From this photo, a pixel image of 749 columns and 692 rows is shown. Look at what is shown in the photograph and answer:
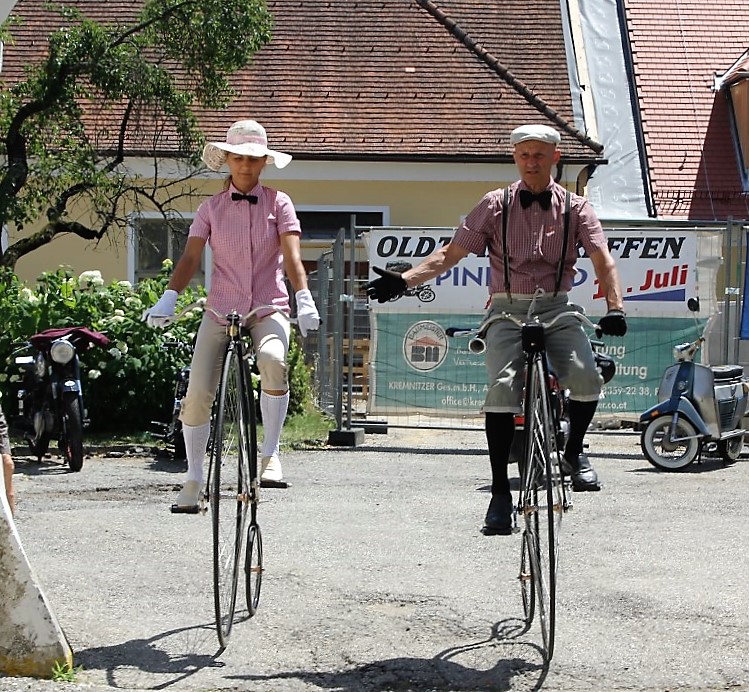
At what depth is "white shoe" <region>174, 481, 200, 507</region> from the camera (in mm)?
6602

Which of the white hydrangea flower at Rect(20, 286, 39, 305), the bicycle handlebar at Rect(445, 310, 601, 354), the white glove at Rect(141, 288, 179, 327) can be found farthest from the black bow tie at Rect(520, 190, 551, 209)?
the white hydrangea flower at Rect(20, 286, 39, 305)

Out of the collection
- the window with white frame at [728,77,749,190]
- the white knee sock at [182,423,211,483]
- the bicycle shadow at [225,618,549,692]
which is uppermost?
the window with white frame at [728,77,749,190]

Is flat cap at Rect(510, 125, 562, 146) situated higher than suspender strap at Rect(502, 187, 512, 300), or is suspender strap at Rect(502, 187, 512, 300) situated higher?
flat cap at Rect(510, 125, 562, 146)

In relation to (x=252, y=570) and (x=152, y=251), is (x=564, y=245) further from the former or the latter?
(x=152, y=251)

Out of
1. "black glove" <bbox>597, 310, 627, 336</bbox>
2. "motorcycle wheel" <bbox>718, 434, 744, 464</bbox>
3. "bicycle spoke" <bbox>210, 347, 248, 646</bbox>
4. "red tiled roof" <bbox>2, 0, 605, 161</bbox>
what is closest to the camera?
"bicycle spoke" <bbox>210, 347, 248, 646</bbox>

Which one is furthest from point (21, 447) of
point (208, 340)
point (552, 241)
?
point (552, 241)

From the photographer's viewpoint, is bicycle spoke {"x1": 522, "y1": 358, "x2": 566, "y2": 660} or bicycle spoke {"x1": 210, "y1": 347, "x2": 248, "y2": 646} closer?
bicycle spoke {"x1": 522, "y1": 358, "x2": 566, "y2": 660}

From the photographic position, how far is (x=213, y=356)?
22.2 ft

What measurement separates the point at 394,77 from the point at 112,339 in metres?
11.9

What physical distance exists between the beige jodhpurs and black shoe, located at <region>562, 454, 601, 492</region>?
147 cm

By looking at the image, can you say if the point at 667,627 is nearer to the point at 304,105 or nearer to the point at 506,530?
the point at 506,530

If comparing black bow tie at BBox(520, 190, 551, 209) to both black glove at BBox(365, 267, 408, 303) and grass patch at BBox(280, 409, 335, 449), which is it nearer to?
black glove at BBox(365, 267, 408, 303)

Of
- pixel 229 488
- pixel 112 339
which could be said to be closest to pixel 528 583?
pixel 229 488

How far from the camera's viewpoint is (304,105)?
78.9 feet
